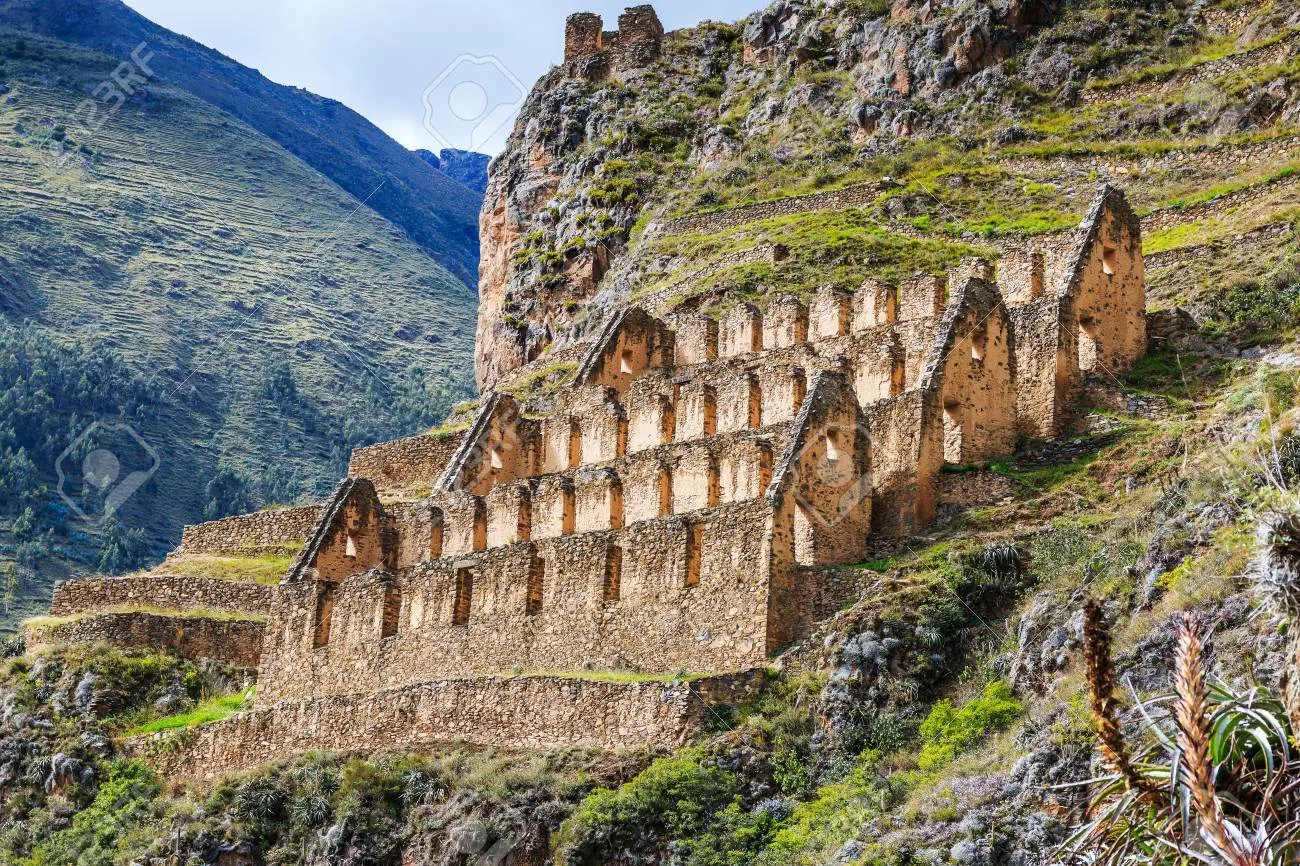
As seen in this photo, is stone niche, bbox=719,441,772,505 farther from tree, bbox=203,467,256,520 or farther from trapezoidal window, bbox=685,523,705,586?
tree, bbox=203,467,256,520

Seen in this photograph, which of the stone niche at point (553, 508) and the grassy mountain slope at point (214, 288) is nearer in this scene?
the stone niche at point (553, 508)

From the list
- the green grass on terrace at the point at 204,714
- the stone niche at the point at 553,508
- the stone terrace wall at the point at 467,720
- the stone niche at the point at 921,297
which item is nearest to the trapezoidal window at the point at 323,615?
the green grass on terrace at the point at 204,714

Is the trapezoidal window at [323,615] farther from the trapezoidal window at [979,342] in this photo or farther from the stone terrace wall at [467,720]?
the trapezoidal window at [979,342]

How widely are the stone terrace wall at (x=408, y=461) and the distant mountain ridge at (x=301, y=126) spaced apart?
306ft

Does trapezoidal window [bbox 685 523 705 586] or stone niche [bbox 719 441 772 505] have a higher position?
stone niche [bbox 719 441 772 505]

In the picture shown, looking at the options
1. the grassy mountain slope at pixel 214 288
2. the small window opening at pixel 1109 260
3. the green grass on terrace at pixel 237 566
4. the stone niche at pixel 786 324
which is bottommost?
the green grass on terrace at pixel 237 566

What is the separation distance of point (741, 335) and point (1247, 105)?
1874 centimetres

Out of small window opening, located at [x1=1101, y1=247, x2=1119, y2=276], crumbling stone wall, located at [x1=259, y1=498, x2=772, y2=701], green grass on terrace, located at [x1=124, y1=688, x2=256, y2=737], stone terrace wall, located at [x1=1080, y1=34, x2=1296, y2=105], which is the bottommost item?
green grass on terrace, located at [x1=124, y1=688, x2=256, y2=737]

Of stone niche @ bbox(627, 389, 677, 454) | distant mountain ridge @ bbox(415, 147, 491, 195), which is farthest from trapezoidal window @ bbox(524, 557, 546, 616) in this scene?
distant mountain ridge @ bbox(415, 147, 491, 195)

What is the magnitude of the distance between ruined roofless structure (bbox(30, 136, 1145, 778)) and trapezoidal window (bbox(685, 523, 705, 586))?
39mm

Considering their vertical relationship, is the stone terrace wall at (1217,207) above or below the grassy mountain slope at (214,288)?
below

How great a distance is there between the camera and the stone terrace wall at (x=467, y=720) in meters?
31.7

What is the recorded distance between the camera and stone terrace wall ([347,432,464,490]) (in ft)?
178

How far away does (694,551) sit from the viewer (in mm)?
35312
